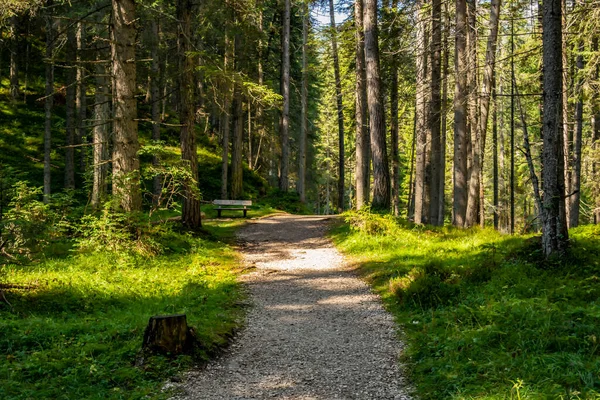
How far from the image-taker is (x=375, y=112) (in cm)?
1465

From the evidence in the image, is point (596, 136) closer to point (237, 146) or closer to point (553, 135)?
point (553, 135)

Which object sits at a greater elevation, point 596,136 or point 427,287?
point 596,136

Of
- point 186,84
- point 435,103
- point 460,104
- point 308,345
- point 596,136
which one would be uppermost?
point 435,103

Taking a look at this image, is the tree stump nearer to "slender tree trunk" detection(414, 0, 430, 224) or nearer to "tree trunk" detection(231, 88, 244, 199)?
"slender tree trunk" detection(414, 0, 430, 224)

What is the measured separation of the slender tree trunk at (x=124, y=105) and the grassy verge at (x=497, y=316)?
5.94 meters

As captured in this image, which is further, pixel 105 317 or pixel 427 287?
pixel 427 287

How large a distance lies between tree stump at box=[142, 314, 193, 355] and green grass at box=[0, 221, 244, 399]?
0.15 metres

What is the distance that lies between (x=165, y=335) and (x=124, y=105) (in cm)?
689

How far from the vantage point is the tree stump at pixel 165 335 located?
5516 mm

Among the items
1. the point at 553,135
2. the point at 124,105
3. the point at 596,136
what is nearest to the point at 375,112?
the point at 553,135

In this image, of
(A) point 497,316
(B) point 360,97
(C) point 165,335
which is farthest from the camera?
(B) point 360,97

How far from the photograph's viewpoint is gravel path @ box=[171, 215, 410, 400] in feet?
16.3

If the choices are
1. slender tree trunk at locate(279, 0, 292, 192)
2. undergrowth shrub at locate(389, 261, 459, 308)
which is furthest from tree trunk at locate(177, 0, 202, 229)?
slender tree trunk at locate(279, 0, 292, 192)

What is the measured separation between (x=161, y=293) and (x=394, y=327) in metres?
4.34
